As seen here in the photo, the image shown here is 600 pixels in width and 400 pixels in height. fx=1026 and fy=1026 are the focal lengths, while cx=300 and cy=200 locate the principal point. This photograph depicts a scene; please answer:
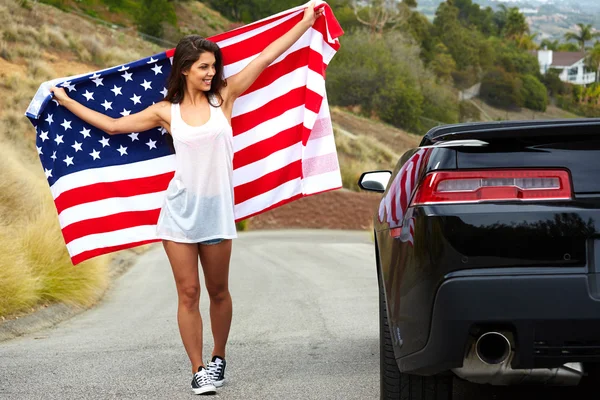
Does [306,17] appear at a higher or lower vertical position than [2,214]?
higher

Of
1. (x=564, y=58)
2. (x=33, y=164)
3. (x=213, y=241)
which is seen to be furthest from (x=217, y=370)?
(x=564, y=58)

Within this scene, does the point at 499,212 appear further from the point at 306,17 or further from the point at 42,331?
the point at 42,331

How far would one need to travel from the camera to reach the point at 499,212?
3.97 meters

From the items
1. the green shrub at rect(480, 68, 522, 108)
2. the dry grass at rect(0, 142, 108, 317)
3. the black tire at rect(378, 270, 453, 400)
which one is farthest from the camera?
the green shrub at rect(480, 68, 522, 108)

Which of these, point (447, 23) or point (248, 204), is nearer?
point (248, 204)

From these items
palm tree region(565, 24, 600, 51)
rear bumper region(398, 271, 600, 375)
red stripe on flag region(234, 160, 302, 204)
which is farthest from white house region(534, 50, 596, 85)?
rear bumper region(398, 271, 600, 375)

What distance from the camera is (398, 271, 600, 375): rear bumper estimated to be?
3883 millimetres

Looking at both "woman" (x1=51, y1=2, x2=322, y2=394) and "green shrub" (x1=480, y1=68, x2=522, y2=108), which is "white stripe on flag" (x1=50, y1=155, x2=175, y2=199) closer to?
"woman" (x1=51, y1=2, x2=322, y2=394)

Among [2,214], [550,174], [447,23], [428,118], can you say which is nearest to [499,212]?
[550,174]

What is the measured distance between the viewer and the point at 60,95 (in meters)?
6.68

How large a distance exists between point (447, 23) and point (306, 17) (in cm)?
11578

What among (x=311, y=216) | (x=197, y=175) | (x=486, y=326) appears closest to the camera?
(x=486, y=326)

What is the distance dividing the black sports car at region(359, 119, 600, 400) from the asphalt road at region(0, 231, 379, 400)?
1.72 meters

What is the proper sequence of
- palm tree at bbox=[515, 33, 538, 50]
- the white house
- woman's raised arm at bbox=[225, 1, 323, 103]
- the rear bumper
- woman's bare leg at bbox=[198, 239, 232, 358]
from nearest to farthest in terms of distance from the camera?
the rear bumper, woman's bare leg at bbox=[198, 239, 232, 358], woman's raised arm at bbox=[225, 1, 323, 103], the white house, palm tree at bbox=[515, 33, 538, 50]
